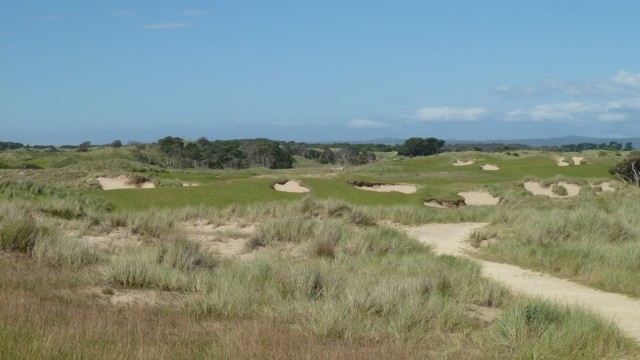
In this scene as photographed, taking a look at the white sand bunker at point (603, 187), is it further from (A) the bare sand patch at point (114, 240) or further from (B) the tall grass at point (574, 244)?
(A) the bare sand patch at point (114, 240)

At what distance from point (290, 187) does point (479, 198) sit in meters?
9.80

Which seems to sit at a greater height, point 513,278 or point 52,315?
point 52,315

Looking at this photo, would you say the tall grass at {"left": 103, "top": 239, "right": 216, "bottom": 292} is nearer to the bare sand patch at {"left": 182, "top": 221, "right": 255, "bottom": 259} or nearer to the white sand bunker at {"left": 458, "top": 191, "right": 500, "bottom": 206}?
the bare sand patch at {"left": 182, "top": 221, "right": 255, "bottom": 259}

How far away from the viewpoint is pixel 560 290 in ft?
37.1

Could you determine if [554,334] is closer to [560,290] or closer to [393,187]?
[560,290]

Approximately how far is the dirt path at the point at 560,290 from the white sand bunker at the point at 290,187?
14.1 meters

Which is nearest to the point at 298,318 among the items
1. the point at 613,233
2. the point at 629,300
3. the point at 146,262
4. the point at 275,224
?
the point at 146,262

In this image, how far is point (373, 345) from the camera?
6.68 meters

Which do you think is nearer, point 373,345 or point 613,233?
point 373,345

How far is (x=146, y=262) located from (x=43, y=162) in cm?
6973

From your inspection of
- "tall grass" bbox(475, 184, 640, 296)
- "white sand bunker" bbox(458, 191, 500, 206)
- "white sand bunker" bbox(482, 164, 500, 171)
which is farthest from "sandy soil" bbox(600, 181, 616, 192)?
"tall grass" bbox(475, 184, 640, 296)

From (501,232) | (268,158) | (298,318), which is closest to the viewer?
(298,318)

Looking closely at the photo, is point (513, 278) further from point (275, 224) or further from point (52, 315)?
point (52, 315)

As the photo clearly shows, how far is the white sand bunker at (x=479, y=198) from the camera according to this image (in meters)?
32.4
